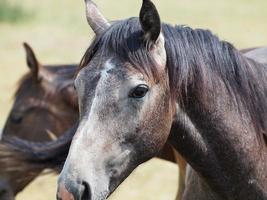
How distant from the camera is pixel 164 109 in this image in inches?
137

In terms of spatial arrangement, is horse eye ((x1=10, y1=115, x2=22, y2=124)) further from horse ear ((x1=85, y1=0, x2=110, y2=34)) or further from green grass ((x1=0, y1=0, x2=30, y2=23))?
green grass ((x1=0, y1=0, x2=30, y2=23))

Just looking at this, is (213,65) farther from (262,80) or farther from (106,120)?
(106,120)

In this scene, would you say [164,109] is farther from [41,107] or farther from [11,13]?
[11,13]

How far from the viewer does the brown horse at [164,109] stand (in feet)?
10.9

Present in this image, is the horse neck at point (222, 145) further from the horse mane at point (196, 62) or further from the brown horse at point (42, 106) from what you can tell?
the brown horse at point (42, 106)

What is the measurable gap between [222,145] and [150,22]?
2.43ft

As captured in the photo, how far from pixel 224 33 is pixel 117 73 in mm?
15829

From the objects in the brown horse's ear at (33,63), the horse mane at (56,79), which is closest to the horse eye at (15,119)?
the horse mane at (56,79)

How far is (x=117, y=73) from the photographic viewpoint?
3.40 m

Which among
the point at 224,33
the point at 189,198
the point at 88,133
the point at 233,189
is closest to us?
the point at 88,133

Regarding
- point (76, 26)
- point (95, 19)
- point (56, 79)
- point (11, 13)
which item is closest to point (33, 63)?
point (56, 79)

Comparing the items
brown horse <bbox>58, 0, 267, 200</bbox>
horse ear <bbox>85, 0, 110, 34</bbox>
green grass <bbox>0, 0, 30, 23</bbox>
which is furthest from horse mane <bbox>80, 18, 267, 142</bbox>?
green grass <bbox>0, 0, 30, 23</bbox>

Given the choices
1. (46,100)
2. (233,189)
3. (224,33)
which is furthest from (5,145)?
(224,33)

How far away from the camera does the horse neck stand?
3.64 meters
